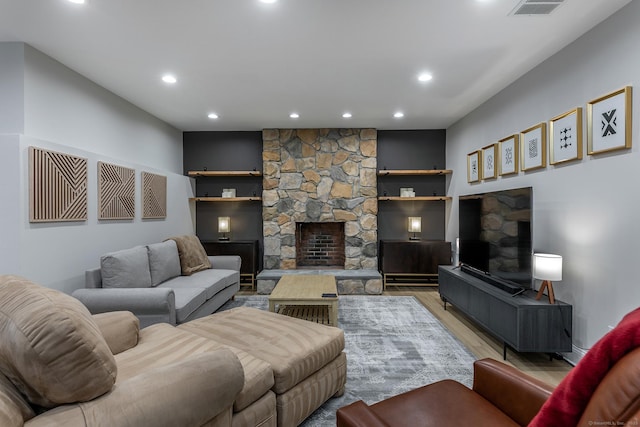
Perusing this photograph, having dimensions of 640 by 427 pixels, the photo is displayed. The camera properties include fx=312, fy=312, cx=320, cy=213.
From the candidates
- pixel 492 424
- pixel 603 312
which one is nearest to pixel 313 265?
pixel 603 312

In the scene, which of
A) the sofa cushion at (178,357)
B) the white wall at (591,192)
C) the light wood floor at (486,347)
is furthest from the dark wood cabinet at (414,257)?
the sofa cushion at (178,357)

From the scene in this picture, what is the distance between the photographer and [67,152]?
9.26 ft

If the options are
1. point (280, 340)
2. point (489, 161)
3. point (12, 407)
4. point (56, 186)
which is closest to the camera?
point (12, 407)

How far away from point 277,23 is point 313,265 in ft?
12.8

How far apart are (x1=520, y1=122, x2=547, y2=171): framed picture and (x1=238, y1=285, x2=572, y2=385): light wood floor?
170 centimetres

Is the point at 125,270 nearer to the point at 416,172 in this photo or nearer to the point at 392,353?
the point at 392,353

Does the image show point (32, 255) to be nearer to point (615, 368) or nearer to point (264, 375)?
point (264, 375)

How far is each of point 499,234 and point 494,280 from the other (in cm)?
46

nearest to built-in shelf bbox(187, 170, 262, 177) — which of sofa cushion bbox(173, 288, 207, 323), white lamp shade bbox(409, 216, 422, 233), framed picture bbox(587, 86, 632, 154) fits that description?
sofa cushion bbox(173, 288, 207, 323)

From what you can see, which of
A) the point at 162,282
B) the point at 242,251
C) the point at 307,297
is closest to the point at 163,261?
the point at 162,282

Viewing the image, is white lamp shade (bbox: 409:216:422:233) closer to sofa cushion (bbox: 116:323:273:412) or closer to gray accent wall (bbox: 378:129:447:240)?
gray accent wall (bbox: 378:129:447:240)

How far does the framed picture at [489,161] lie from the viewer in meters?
3.71

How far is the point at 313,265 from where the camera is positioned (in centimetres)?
542

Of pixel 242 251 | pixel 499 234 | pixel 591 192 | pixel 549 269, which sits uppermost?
pixel 591 192
